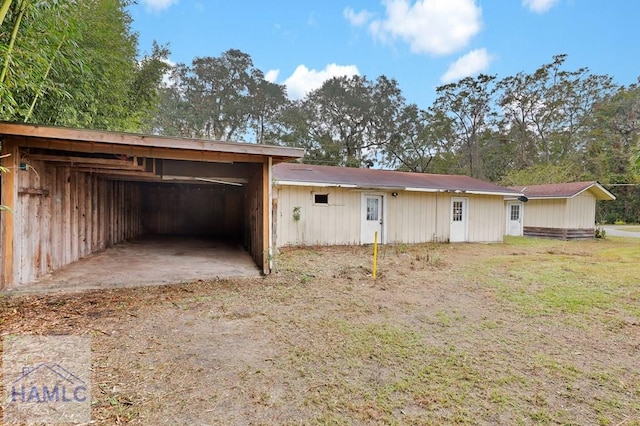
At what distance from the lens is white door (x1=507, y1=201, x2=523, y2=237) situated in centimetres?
1467

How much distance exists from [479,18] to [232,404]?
14388 mm

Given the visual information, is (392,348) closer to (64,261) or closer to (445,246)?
(64,261)

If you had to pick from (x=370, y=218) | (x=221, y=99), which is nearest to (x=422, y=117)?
(x=221, y=99)

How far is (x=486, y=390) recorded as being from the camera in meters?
2.21

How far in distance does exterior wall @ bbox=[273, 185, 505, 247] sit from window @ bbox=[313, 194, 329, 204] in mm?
112

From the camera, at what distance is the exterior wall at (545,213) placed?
43.4 ft

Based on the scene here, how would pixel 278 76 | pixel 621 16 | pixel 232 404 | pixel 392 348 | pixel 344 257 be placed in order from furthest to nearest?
1. pixel 278 76
2. pixel 621 16
3. pixel 344 257
4. pixel 392 348
5. pixel 232 404

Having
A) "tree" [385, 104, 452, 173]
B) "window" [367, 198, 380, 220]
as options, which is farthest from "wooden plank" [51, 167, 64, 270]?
"tree" [385, 104, 452, 173]

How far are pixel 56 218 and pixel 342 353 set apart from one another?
5413mm

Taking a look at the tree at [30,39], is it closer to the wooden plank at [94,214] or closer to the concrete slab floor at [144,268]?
the concrete slab floor at [144,268]

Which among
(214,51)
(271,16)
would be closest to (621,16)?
(271,16)

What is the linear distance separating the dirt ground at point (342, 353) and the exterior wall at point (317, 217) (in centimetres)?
424

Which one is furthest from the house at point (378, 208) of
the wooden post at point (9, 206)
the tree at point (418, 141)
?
the tree at point (418, 141)

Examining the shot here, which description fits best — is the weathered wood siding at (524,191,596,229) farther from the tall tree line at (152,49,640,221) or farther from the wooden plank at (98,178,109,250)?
the wooden plank at (98,178,109,250)
